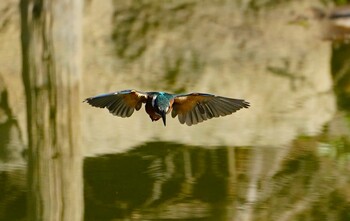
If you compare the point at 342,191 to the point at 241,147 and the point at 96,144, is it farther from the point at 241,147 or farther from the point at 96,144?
the point at 96,144

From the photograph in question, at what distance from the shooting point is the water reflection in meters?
3.75

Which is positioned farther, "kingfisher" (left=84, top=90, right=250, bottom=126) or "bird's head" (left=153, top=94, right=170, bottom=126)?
"kingfisher" (left=84, top=90, right=250, bottom=126)

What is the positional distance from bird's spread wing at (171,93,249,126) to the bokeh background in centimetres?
83

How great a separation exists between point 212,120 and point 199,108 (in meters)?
2.04

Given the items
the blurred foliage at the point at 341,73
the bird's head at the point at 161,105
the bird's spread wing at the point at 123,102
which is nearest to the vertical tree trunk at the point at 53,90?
the bird's spread wing at the point at 123,102

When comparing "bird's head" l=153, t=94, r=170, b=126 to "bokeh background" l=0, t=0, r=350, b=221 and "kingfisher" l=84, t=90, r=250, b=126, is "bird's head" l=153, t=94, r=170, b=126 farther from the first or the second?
"bokeh background" l=0, t=0, r=350, b=221

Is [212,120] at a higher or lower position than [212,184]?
higher

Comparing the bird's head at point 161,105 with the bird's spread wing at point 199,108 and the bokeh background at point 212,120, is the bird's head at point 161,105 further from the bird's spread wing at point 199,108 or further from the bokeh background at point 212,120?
the bokeh background at point 212,120

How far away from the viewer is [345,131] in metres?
4.84

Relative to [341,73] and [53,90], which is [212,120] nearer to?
[53,90]

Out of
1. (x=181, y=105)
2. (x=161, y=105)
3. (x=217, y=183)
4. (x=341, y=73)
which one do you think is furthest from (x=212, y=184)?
(x=341, y=73)

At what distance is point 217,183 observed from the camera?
A: 4.06 metres

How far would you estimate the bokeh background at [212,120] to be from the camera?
Result: 3.85 meters

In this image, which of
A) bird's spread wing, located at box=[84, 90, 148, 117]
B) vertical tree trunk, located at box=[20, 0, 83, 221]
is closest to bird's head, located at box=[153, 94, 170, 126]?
bird's spread wing, located at box=[84, 90, 148, 117]
